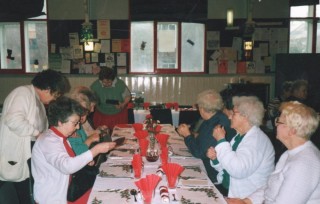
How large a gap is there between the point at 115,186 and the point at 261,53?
7.14m

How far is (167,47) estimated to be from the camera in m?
8.72

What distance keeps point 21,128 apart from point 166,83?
19.2 ft

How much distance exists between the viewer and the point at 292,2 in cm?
738

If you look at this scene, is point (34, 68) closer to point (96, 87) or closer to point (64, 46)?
point (64, 46)

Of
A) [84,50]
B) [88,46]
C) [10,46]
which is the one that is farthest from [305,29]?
[10,46]

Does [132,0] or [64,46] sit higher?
[132,0]

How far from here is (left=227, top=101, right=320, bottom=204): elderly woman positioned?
2004 mm

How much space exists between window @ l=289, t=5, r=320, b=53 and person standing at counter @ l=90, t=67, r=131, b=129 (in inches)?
201

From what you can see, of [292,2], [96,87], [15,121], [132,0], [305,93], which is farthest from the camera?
→ [132,0]

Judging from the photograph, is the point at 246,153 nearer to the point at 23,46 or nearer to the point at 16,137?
the point at 16,137

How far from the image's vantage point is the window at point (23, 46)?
28.3 feet

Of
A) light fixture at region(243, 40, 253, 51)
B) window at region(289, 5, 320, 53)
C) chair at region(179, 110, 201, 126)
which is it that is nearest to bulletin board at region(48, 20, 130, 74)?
light fixture at region(243, 40, 253, 51)

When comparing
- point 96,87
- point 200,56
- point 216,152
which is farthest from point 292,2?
point 216,152

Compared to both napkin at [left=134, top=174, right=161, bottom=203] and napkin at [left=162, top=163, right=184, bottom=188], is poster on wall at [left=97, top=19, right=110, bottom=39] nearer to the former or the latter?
napkin at [left=162, top=163, right=184, bottom=188]
